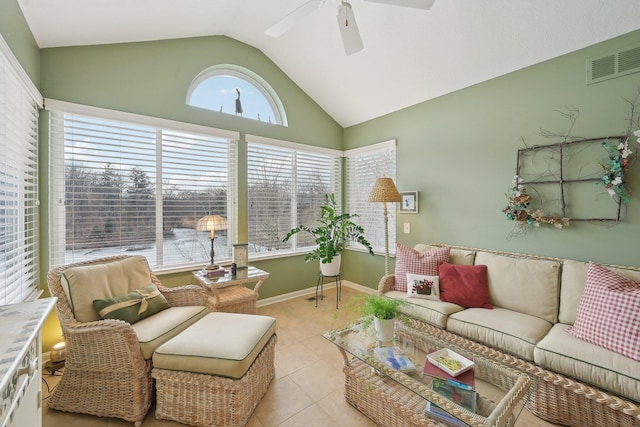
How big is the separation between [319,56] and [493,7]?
5.83 feet

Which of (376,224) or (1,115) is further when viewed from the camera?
(376,224)

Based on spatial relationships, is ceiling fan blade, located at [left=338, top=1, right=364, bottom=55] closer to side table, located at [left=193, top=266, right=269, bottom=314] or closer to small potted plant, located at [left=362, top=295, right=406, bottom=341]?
small potted plant, located at [left=362, top=295, right=406, bottom=341]

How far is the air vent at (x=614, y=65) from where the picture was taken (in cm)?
200

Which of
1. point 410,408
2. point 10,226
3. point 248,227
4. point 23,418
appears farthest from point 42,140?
point 410,408

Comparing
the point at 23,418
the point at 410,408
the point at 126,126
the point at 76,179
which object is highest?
the point at 126,126

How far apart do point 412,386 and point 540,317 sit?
58.2 inches

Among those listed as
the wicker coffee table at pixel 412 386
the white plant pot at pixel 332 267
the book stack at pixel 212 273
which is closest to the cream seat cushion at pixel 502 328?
the wicker coffee table at pixel 412 386

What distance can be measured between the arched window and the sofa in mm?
2498

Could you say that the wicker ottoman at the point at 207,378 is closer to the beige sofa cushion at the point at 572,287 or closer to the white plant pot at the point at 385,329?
the white plant pot at the point at 385,329

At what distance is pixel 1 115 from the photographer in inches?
64.2

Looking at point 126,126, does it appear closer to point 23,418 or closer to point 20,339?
point 20,339

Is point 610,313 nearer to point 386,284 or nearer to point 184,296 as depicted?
point 386,284

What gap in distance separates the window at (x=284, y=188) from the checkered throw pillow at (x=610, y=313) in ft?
9.81

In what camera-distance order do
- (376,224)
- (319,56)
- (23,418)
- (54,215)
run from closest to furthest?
(23,418) → (54,215) → (319,56) → (376,224)
